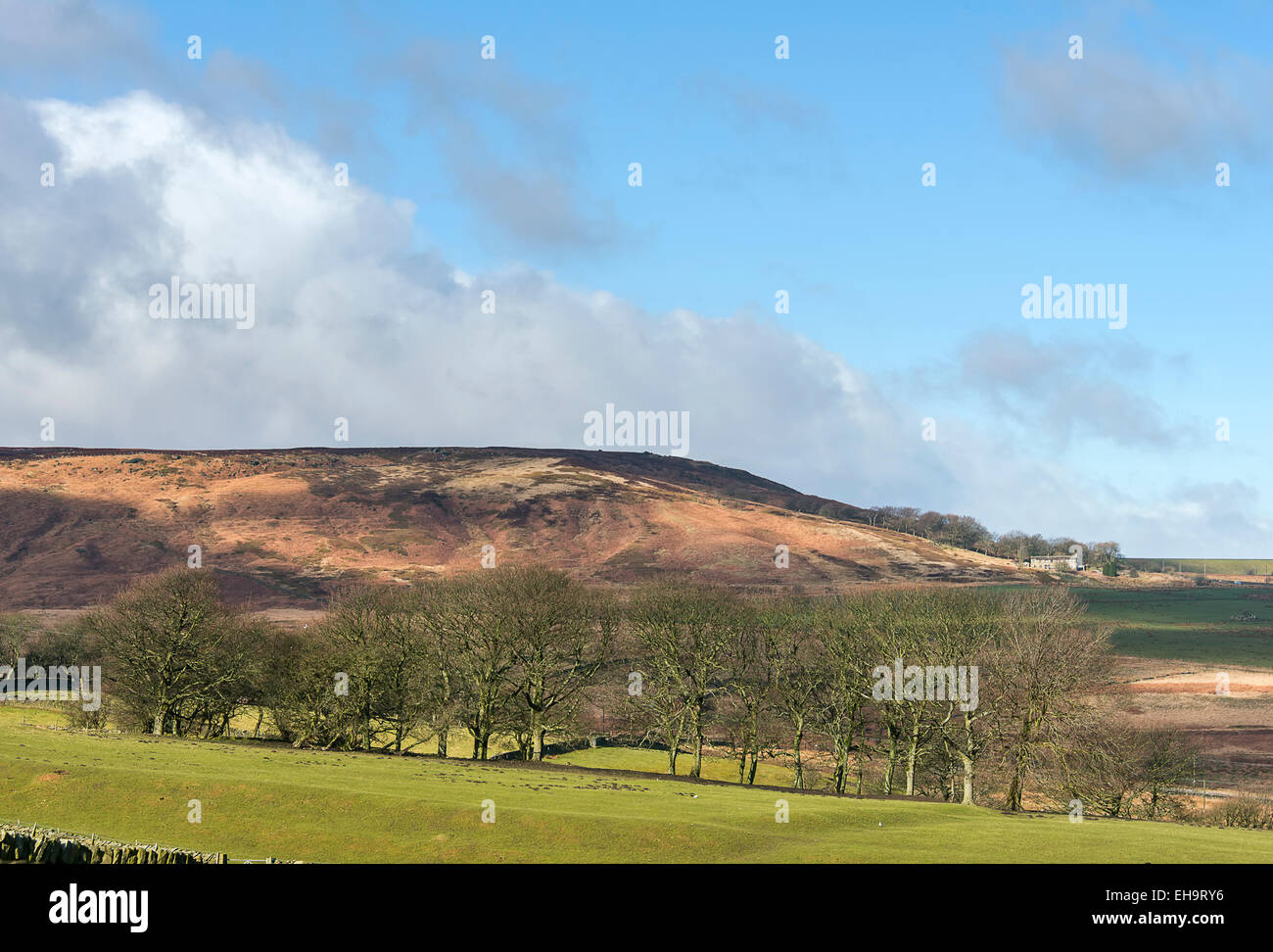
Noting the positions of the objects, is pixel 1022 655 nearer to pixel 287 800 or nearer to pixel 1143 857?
pixel 1143 857

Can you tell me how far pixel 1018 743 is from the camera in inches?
2660

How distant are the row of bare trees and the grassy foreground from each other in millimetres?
15628

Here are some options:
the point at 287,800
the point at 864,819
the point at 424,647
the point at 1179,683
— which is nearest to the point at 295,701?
the point at 424,647

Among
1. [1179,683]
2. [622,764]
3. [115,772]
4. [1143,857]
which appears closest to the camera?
[1143,857]

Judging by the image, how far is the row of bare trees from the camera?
3132 inches

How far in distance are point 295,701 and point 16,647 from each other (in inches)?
2659

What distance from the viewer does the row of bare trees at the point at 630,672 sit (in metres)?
79.6

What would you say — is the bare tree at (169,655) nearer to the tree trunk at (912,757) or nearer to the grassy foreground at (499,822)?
the grassy foreground at (499,822)

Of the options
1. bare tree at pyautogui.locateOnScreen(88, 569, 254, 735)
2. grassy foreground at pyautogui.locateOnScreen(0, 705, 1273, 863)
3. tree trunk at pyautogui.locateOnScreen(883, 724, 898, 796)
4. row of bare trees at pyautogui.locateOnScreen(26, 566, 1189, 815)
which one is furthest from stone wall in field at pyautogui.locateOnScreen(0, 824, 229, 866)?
tree trunk at pyautogui.locateOnScreen(883, 724, 898, 796)

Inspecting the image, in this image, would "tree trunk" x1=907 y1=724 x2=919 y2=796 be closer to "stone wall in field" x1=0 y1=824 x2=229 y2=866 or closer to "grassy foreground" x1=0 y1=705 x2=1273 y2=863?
"grassy foreground" x1=0 y1=705 x2=1273 y2=863

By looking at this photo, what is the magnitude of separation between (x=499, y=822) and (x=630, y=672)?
50780 millimetres

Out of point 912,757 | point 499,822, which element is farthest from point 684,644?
point 499,822

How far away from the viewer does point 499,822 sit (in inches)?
1924

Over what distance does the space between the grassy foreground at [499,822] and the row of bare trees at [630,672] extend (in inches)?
615
